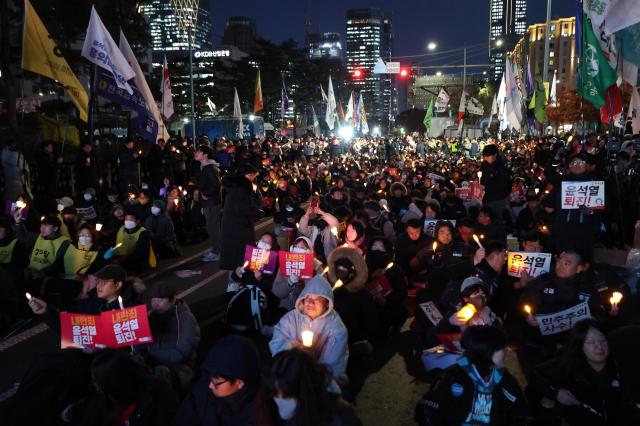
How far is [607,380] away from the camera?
381cm

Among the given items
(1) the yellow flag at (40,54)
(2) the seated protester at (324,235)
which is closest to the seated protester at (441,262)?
(2) the seated protester at (324,235)

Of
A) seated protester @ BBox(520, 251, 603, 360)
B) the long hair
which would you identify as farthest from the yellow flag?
the long hair

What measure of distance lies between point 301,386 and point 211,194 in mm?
7589

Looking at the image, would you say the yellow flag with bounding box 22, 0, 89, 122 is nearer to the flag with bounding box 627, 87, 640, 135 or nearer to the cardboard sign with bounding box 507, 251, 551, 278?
the cardboard sign with bounding box 507, 251, 551, 278

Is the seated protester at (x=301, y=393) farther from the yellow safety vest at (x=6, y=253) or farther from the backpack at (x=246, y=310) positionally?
the yellow safety vest at (x=6, y=253)

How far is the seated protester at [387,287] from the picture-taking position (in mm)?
6535

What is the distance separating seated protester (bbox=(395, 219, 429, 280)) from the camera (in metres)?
8.00

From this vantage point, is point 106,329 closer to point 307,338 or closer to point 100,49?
point 307,338

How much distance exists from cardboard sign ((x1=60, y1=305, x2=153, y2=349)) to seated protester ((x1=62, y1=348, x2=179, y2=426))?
2.72ft

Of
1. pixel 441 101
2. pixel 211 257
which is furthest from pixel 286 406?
pixel 441 101

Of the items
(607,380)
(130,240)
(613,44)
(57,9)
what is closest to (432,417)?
(607,380)

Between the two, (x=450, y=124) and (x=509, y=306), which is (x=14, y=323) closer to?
(x=509, y=306)

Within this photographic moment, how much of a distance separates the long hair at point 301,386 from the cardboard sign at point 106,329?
1862 millimetres

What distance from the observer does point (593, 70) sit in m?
10.2
